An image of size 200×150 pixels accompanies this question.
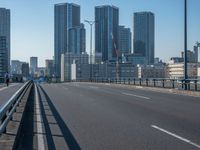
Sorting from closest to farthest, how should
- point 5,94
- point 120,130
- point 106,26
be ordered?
point 120,130
point 5,94
point 106,26

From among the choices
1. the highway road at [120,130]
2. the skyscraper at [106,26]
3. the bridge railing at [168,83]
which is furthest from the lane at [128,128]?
the skyscraper at [106,26]

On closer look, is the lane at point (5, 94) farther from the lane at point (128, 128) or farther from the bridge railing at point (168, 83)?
the bridge railing at point (168, 83)

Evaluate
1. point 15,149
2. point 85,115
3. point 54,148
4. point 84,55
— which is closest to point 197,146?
point 54,148

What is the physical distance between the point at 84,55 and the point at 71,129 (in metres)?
182

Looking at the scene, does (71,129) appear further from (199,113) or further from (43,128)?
(199,113)

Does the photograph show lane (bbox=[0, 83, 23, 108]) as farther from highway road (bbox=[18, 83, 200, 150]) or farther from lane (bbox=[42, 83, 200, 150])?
highway road (bbox=[18, 83, 200, 150])

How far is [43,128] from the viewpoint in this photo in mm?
13688

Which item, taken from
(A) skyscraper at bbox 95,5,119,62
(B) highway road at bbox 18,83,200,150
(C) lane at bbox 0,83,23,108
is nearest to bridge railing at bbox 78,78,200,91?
(C) lane at bbox 0,83,23,108

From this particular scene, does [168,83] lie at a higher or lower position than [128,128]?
higher

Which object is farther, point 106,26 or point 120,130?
point 106,26

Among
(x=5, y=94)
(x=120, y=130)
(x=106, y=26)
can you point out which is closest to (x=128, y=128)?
(x=120, y=130)

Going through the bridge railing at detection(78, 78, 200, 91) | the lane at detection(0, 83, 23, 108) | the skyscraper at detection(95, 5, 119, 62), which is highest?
the skyscraper at detection(95, 5, 119, 62)

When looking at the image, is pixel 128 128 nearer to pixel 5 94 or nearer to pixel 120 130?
pixel 120 130

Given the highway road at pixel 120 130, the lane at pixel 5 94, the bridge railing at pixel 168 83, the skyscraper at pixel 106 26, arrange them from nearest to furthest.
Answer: the highway road at pixel 120 130 → the lane at pixel 5 94 → the bridge railing at pixel 168 83 → the skyscraper at pixel 106 26
